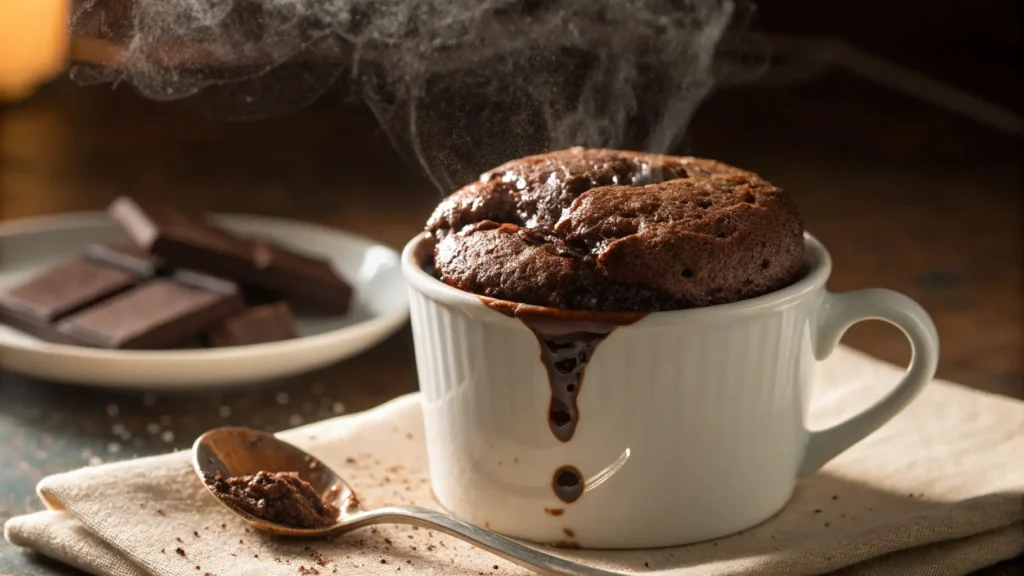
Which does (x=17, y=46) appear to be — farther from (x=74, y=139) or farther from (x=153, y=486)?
(x=153, y=486)

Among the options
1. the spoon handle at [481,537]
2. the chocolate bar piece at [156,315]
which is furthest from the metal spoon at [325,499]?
the chocolate bar piece at [156,315]

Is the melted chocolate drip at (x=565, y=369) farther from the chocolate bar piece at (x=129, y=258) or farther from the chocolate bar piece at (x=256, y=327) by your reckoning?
the chocolate bar piece at (x=129, y=258)

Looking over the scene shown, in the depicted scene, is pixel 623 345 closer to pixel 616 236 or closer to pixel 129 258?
pixel 616 236

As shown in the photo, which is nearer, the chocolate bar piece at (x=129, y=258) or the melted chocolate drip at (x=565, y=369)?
the melted chocolate drip at (x=565, y=369)

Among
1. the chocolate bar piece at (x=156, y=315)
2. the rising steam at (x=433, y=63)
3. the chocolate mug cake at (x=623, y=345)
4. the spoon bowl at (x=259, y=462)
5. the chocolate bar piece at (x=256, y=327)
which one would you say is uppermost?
the rising steam at (x=433, y=63)

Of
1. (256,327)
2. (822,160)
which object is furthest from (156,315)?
(822,160)

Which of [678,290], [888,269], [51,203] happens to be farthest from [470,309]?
[51,203]
